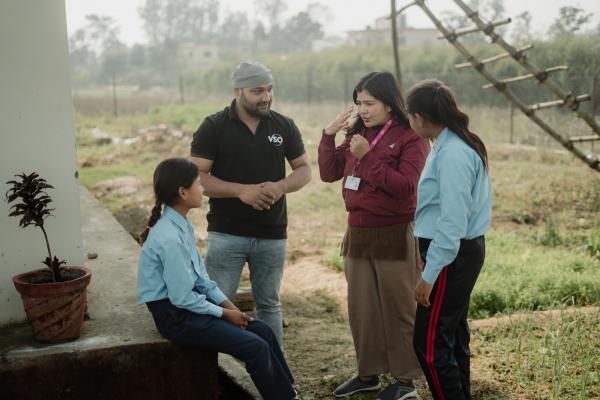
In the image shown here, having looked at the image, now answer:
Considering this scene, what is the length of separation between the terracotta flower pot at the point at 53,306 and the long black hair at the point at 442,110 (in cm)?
195

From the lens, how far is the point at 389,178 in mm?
3725

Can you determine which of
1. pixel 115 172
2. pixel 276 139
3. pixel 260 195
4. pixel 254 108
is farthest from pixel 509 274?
pixel 115 172

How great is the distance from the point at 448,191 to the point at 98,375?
2.02m

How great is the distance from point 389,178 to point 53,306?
1.88 m

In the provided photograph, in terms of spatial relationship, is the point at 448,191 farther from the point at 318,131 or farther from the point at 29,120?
the point at 318,131

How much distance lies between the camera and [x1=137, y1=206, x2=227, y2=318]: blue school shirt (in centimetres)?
336

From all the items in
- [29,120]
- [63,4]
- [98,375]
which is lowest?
[98,375]

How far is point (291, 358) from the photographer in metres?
4.95

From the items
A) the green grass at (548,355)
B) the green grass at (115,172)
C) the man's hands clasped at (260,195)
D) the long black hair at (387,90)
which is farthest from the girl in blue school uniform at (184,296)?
the green grass at (115,172)

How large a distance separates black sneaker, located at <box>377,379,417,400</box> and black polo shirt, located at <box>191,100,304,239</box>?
3.72 ft

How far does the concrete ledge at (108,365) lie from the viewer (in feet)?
11.3

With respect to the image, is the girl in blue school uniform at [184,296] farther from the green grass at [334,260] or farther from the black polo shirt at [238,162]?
the green grass at [334,260]

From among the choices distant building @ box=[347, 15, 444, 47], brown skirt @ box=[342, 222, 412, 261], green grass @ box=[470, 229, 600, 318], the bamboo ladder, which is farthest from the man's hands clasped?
distant building @ box=[347, 15, 444, 47]

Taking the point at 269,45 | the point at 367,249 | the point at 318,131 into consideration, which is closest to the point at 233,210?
the point at 367,249
